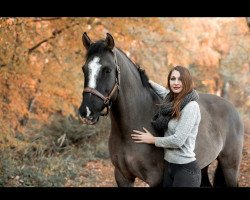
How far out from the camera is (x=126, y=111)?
10.8ft

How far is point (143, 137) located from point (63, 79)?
119 inches

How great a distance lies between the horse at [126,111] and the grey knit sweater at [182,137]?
0.23m

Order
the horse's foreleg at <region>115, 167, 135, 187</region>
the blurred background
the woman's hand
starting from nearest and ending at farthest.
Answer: the woman's hand → the horse's foreleg at <region>115, 167, 135, 187</region> → the blurred background

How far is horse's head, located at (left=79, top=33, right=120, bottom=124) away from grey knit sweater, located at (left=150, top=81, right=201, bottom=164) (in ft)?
1.83

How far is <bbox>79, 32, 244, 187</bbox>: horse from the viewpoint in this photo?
2.92 meters

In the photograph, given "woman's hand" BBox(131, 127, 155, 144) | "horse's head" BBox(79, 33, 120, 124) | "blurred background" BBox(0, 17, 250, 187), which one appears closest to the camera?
"horse's head" BBox(79, 33, 120, 124)

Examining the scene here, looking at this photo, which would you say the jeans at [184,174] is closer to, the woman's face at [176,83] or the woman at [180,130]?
the woman at [180,130]

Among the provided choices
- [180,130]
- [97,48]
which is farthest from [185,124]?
[97,48]

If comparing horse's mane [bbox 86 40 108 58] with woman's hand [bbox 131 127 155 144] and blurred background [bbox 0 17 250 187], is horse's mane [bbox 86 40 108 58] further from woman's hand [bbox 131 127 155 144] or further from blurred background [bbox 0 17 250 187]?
blurred background [bbox 0 17 250 187]

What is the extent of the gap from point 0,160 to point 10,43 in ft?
7.79

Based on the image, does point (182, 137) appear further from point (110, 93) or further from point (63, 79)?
point (63, 79)

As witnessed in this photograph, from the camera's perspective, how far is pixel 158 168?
3.30 m

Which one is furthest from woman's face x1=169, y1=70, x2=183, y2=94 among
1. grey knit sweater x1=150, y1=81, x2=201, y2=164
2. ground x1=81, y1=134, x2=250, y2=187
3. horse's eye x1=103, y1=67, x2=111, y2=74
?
ground x1=81, y1=134, x2=250, y2=187
